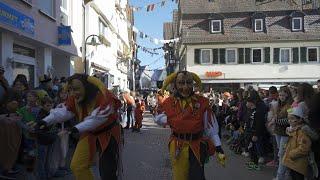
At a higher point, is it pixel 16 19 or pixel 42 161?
pixel 16 19

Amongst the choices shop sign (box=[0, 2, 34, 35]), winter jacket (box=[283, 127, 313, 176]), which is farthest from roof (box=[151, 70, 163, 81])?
winter jacket (box=[283, 127, 313, 176])

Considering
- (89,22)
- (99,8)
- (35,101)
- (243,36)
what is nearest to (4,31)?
(35,101)

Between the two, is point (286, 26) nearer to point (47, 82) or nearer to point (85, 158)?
point (47, 82)

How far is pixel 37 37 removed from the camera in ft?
52.3

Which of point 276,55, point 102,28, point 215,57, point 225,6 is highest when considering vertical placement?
point 225,6

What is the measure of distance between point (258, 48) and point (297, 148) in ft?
120

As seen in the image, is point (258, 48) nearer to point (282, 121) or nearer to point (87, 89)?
point (282, 121)

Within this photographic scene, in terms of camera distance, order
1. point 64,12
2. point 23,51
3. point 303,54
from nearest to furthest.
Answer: point 23,51 → point 64,12 → point 303,54

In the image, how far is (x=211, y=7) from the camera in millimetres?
44969

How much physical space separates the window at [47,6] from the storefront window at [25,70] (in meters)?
1.80

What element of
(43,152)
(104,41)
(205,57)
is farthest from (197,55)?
(43,152)

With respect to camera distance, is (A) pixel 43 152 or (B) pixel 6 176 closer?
(B) pixel 6 176

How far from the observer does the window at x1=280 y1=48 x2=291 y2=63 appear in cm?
4325

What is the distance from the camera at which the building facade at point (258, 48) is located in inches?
1693
